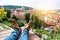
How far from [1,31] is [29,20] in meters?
0.42

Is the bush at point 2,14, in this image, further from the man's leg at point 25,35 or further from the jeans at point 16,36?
the man's leg at point 25,35

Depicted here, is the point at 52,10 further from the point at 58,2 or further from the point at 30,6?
the point at 30,6

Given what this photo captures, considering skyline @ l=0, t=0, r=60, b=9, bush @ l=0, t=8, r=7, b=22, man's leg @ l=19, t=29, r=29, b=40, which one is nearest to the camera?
man's leg @ l=19, t=29, r=29, b=40

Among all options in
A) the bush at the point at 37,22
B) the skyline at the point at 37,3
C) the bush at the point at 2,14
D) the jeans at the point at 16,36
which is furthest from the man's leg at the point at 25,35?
the bush at the point at 2,14

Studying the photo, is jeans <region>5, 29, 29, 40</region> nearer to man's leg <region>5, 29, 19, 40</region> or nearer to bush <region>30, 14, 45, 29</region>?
man's leg <region>5, 29, 19, 40</region>

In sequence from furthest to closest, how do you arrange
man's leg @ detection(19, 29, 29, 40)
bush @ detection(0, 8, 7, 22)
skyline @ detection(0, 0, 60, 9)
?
bush @ detection(0, 8, 7, 22) → skyline @ detection(0, 0, 60, 9) → man's leg @ detection(19, 29, 29, 40)

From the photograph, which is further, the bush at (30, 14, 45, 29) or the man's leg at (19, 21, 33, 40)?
the bush at (30, 14, 45, 29)

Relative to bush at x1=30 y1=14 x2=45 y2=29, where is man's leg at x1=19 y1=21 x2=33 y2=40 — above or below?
below

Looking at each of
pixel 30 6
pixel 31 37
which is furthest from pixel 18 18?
pixel 31 37

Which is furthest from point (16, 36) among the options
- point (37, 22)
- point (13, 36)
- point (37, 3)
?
point (37, 3)

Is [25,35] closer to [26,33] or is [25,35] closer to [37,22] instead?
[26,33]

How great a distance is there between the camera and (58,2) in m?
2.13

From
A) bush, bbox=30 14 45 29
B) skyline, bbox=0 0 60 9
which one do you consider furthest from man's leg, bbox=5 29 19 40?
skyline, bbox=0 0 60 9

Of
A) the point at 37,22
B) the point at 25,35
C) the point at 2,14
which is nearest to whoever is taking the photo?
the point at 25,35
